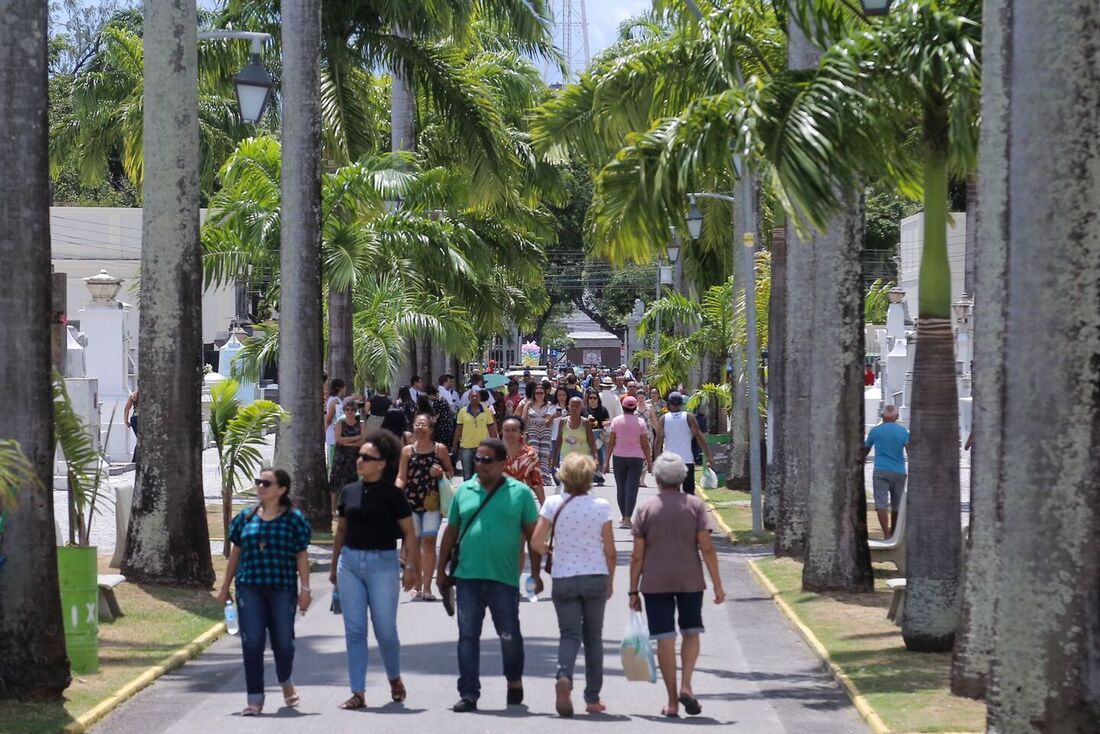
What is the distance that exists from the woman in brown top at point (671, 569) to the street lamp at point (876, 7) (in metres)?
4.35

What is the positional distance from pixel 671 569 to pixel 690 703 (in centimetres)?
87

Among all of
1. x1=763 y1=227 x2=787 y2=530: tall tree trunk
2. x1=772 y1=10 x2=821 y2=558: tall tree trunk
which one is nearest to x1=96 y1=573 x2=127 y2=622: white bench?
x1=772 y1=10 x2=821 y2=558: tall tree trunk

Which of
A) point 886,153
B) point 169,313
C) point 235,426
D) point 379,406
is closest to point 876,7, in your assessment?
point 886,153

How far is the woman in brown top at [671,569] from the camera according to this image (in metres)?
10.1

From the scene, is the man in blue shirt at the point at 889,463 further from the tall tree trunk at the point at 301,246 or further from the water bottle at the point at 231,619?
the water bottle at the point at 231,619

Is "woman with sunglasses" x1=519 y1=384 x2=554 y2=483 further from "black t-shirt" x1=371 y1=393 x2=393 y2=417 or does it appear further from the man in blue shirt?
the man in blue shirt

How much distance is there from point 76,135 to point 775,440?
24.4 m

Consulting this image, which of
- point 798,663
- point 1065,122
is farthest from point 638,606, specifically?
point 1065,122

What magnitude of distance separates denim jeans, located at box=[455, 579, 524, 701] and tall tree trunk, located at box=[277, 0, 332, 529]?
421 inches

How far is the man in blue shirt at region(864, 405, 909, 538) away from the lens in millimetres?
19609

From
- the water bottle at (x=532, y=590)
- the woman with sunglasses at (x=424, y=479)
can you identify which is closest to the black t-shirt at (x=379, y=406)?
the woman with sunglasses at (x=424, y=479)

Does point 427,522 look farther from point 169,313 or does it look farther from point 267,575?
point 267,575

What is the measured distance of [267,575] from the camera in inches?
399

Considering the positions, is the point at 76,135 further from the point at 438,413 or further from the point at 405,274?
the point at 438,413
